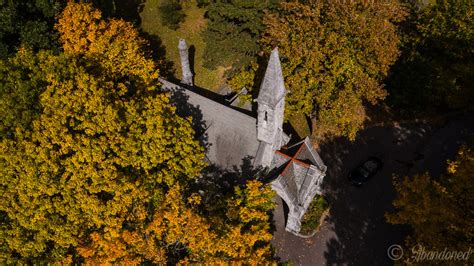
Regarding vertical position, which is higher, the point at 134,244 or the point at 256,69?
the point at 256,69

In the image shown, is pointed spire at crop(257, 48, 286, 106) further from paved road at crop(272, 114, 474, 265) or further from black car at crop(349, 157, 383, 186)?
black car at crop(349, 157, 383, 186)

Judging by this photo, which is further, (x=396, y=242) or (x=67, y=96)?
(x=396, y=242)

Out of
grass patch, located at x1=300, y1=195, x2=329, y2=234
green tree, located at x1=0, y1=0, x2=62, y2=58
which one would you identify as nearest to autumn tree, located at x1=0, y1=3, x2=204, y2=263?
green tree, located at x1=0, y1=0, x2=62, y2=58

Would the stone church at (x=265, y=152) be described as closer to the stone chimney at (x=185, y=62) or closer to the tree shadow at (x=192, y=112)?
the tree shadow at (x=192, y=112)

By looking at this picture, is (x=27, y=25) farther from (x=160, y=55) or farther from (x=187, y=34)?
(x=187, y=34)

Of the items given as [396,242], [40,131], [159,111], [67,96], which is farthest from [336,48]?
[40,131]

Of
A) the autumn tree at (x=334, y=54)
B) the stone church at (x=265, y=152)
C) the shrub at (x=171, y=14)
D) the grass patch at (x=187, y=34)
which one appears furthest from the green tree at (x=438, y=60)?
the shrub at (x=171, y=14)

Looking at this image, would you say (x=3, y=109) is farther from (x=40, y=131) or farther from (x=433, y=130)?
(x=433, y=130)
